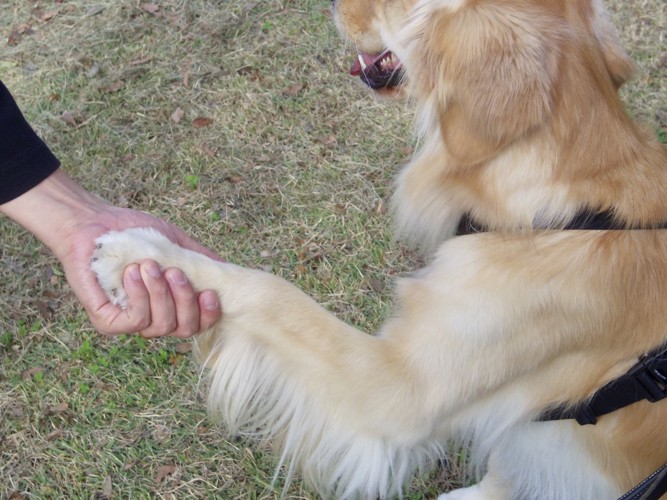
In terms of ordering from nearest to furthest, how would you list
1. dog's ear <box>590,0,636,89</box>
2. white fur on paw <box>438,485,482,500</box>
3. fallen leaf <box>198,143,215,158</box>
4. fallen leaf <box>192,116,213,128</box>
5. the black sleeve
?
dog's ear <box>590,0,636,89</box> < the black sleeve < white fur on paw <box>438,485,482,500</box> < fallen leaf <box>198,143,215,158</box> < fallen leaf <box>192,116,213,128</box>

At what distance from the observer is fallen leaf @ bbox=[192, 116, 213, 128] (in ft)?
15.0

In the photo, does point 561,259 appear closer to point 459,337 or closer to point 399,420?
point 459,337

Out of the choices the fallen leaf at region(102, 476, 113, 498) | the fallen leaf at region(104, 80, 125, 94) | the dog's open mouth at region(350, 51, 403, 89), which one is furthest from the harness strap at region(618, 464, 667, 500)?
the fallen leaf at region(104, 80, 125, 94)

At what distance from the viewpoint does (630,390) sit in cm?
195

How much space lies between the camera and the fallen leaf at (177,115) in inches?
181

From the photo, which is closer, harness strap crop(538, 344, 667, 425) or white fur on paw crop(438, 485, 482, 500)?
harness strap crop(538, 344, 667, 425)

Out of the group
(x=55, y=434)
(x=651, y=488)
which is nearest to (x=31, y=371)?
(x=55, y=434)

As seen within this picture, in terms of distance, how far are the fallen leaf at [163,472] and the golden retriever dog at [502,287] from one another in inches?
37.8

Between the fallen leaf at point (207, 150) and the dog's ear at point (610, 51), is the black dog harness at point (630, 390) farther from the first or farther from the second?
the fallen leaf at point (207, 150)

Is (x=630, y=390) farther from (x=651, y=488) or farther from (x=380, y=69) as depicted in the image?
(x=380, y=69)

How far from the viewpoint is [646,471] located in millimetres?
2074

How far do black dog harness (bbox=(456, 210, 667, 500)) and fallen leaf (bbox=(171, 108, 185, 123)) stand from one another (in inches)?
128

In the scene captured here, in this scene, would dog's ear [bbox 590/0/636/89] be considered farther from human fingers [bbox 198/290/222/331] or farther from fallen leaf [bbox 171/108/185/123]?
fallen leaf [bbox 171/108/185/123]

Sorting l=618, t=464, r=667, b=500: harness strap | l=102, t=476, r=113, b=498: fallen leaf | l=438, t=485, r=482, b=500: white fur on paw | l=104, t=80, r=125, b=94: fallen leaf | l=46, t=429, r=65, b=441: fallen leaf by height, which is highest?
l=618, t=464, r=667, b=500: harness strap
